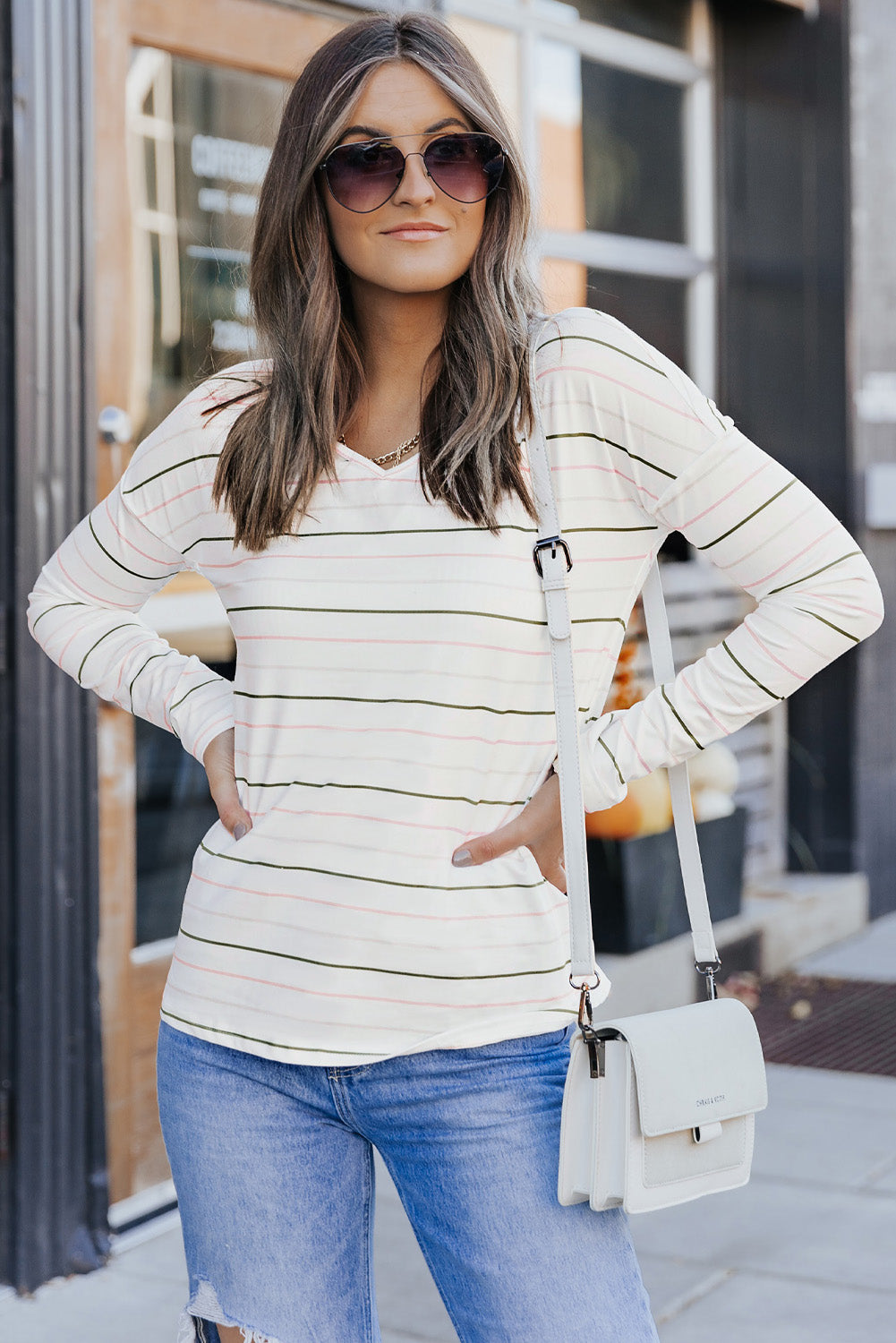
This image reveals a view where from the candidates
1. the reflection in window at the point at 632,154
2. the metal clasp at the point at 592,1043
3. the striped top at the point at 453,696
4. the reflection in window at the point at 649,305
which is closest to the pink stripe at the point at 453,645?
the striped top at the point at 453,696

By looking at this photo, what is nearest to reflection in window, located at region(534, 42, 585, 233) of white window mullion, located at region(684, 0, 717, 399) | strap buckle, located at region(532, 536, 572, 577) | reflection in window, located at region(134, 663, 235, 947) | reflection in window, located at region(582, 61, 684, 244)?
reflection in window, located at region(582, 61, 684, 244)

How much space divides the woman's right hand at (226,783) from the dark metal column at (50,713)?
1379mm

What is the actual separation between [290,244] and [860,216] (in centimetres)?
516

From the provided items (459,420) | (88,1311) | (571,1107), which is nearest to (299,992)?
(571,1107)

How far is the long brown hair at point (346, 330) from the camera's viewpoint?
66.6 inches

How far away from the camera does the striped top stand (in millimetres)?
1643

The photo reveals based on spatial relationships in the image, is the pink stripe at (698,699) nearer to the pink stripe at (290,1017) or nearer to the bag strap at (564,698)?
the bag strap at (564,698)

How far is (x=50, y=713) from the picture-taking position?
3.26m

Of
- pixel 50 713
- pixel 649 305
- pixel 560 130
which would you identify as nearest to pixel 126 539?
pixel 50 713

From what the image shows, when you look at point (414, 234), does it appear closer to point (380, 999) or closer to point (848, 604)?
point (848, 604)

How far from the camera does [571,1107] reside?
1.62 meters

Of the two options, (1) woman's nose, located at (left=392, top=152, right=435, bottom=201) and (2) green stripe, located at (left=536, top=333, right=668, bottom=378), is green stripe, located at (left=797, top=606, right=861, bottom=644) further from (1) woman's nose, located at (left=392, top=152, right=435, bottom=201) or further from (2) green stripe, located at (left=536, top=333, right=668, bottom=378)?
(1) woman's nose, located at (left=392, top=152, right=435, bottom=201)

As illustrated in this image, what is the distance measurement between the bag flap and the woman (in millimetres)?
98

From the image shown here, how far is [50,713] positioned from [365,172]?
1.73 m
